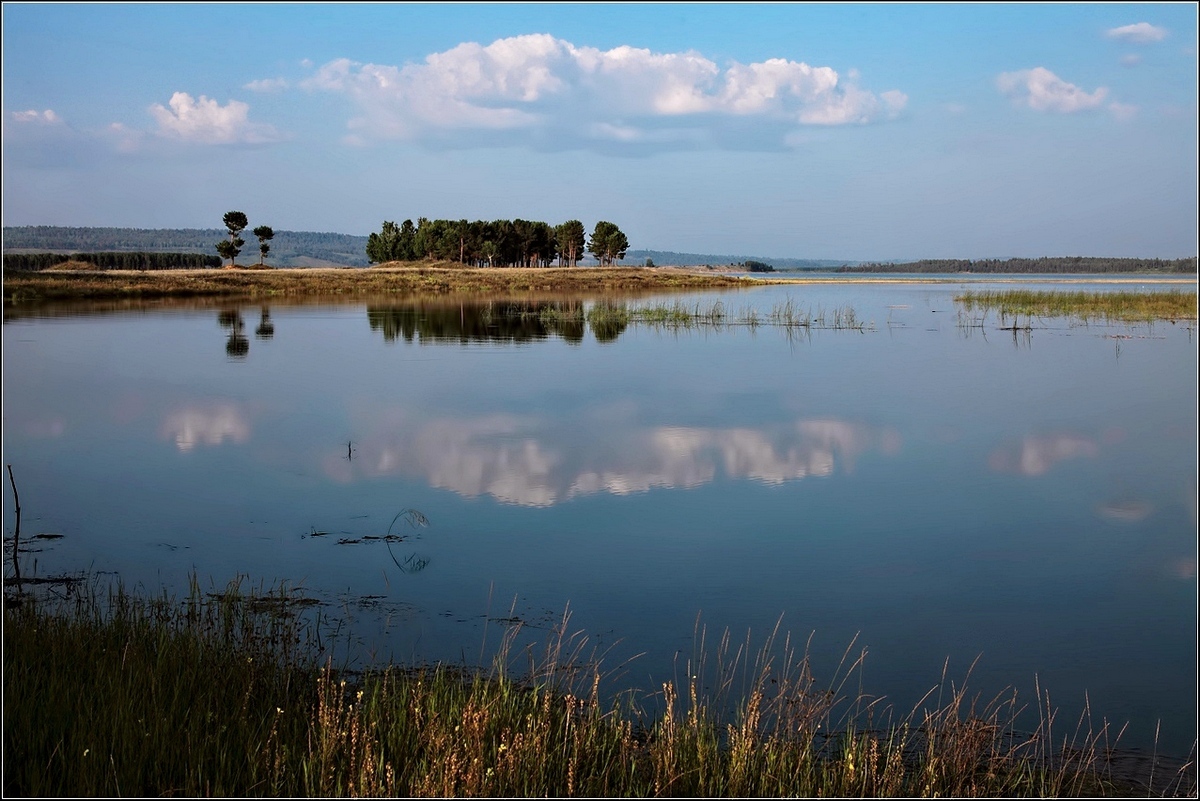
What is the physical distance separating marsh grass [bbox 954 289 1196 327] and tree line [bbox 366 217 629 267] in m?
75.3

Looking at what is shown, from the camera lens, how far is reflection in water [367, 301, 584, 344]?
34.9 metres

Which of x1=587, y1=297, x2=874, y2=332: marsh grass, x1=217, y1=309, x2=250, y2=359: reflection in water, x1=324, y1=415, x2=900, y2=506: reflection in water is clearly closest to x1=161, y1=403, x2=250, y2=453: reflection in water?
x1=324, y1=415, x2=900, y2=506: reflection in water

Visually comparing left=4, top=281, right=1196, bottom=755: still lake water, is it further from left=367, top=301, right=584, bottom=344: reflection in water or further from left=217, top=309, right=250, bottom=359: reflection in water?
left=367, top=301, right=584, bottom=344: reflection in water

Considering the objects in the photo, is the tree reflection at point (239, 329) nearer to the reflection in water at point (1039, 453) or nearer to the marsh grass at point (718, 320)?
the marsh grass at point (718, 320)

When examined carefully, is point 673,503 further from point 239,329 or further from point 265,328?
point 265,328

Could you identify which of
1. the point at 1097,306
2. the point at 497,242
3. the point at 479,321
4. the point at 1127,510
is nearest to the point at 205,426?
the point at 1127,510

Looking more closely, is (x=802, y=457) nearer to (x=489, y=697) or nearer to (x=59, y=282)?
(x=489, y=697)

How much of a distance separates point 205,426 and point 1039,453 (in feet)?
45.3

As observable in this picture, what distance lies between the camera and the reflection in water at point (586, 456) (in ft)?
42.0

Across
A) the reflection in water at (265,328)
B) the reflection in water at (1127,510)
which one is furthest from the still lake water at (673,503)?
the reflection in water at (265,328)

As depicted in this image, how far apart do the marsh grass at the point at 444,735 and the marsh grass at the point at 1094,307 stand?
3528 cm

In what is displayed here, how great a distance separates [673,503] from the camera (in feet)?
38.7

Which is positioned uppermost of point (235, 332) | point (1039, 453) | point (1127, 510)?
point (235, 332)

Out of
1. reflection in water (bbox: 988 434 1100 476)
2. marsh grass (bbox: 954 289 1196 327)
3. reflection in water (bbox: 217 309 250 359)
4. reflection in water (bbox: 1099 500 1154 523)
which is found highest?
marsh grass (bbox: 954 289 1196 327)
